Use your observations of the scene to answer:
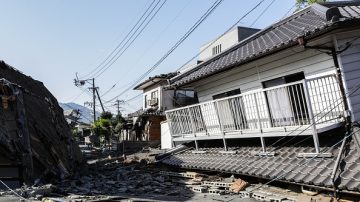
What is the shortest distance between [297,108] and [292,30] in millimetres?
2540

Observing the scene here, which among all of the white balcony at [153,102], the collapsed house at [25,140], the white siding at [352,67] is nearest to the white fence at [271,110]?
the white siding at [352,67]

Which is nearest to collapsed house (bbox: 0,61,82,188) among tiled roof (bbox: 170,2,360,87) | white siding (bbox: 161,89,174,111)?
tiled roof (bbox: 170,2,360,87)

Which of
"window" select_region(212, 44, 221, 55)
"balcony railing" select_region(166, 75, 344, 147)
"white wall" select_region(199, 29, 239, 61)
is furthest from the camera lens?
"window" select_region(212, 44, 221, 55)

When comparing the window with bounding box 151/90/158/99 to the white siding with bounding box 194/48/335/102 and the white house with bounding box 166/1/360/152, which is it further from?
the white house with bounding box 166/1/360/152

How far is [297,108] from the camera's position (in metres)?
9.70

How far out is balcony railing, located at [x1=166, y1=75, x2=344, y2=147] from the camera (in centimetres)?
882

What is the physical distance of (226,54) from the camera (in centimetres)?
1509

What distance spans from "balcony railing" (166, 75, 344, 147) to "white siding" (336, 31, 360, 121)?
26 centimetres

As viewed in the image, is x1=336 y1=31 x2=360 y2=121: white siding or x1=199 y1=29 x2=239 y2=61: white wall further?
x1=199 y1=29 x2=239 y2=61: white wall

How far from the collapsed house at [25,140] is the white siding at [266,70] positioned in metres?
6.64

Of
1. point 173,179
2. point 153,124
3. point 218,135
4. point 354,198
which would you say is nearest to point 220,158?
point 218,135

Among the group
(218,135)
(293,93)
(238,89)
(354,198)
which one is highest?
(238,89)

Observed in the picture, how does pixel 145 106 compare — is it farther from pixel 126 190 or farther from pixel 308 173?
pixel 308 173

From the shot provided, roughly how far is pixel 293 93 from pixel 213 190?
345 cm
